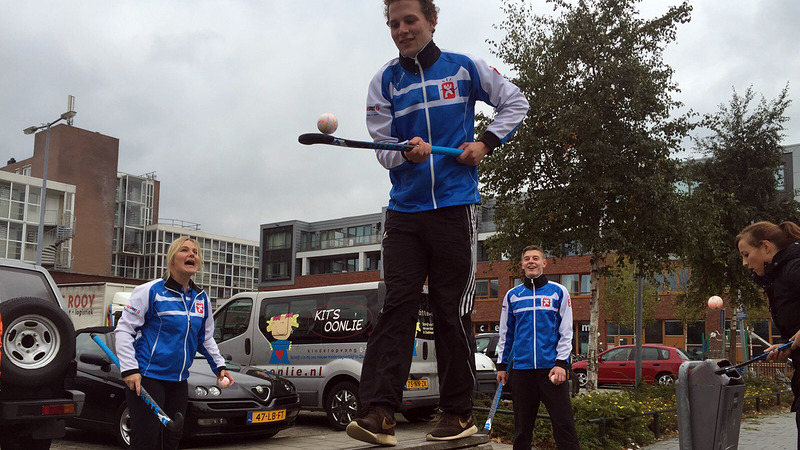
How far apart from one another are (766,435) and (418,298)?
34.7ft

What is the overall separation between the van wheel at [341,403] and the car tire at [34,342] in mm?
6235

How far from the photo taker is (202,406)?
10.1 m

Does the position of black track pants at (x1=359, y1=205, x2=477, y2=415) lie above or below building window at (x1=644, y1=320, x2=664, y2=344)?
above

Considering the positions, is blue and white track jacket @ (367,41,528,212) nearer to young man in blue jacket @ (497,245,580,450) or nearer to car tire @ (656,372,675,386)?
young man in blue jacket @ (497,245,580,450)

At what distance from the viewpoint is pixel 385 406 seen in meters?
3.53

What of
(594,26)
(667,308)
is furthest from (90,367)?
(667,308)

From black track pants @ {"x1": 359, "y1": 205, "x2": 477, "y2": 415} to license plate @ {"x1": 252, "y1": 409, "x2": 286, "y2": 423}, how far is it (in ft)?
23.6

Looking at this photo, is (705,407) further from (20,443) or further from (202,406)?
(202,406)

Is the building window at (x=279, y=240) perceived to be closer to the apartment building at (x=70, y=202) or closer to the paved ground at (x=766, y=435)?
the apartment building at (x=70, y=202)

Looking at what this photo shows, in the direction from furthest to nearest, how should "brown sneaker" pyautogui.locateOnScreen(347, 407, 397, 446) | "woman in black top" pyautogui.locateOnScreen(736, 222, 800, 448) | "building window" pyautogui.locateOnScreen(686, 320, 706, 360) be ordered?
"building window" pyautogui.locateOnScreen(686, 320, 706, 360)
"woman in black top" pyautogui.locateOnScreen(736, 222, 800, 448)
"brown sneaker" pyautogui.locateOnScreen(347, 407, 397, 446)

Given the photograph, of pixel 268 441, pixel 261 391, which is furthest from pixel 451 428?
pixel 268 441

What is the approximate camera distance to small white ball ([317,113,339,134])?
146 inches

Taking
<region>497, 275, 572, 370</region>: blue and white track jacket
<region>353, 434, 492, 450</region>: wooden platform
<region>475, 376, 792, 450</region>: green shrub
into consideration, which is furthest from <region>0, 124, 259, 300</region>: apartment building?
<region>353, 434, 492, 450</region>: wooden platform

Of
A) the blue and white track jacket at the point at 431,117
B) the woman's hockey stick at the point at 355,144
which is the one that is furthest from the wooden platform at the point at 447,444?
the woman's hockey stick at the point at 355,144
